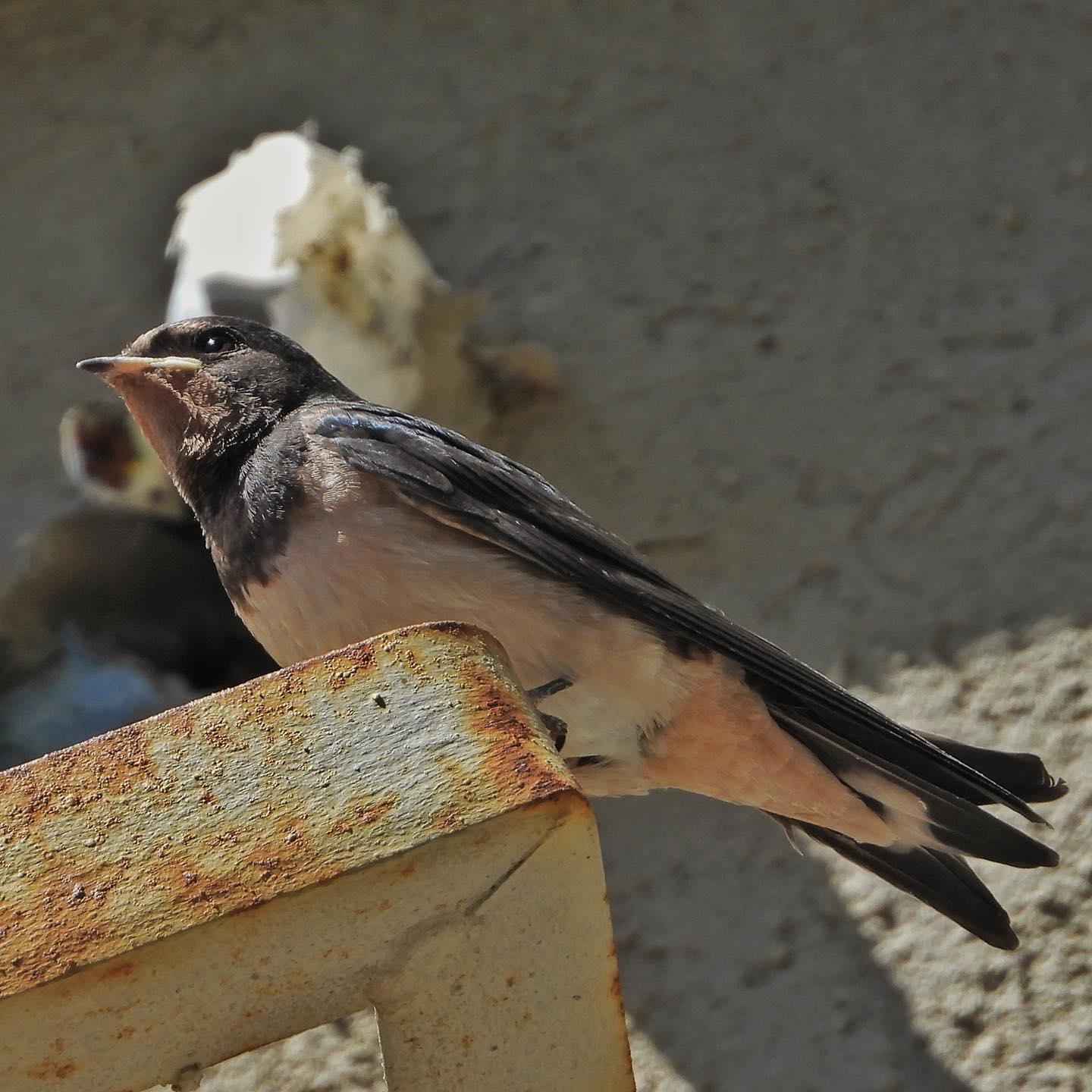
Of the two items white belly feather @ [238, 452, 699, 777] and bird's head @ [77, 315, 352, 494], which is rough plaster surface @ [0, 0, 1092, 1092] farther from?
bird's head @ [77, 315, 352, 494]

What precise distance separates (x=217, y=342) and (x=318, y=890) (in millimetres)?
1295

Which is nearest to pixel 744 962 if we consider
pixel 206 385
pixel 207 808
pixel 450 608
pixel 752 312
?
pixel 450 608

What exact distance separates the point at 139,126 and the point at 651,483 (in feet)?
5.15

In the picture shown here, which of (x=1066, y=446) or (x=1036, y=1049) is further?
(x=1066, y=446)

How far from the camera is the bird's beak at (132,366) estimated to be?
207 centimetres

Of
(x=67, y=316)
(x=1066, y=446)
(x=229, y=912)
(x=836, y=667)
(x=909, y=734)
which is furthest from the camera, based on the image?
(x=67, y=316)

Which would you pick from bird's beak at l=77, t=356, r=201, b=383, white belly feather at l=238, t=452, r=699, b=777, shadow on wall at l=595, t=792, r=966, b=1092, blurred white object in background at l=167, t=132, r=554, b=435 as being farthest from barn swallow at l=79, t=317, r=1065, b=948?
blurred white object in background at l=167, t=132, r=554, b=435

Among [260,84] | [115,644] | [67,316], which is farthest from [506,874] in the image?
[260,84]

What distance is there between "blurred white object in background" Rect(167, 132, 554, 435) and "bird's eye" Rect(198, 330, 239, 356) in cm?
68

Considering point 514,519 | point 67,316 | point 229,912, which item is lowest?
point 67,316

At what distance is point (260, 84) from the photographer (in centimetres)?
368

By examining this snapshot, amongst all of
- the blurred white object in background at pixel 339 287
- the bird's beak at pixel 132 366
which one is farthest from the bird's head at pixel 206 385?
the blurred white object in background at pixel 339 287

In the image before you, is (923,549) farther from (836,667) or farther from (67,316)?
(67,316)

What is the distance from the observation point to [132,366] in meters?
2.08
